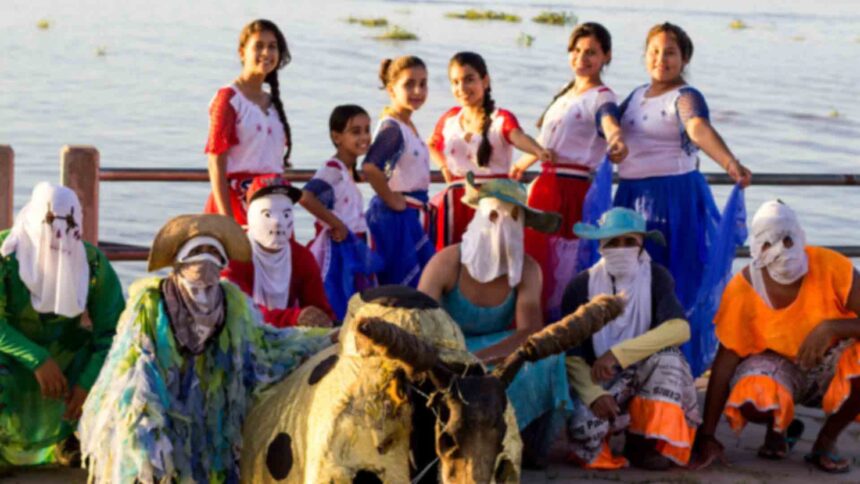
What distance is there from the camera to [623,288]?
759cm

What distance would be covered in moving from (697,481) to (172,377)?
2193mm

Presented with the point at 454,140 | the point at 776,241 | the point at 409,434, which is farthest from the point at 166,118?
the point at 409,434

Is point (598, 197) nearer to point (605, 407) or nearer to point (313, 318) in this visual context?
point (605, 407)

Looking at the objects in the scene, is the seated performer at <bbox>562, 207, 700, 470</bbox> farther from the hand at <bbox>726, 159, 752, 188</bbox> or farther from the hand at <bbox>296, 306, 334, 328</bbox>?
the hand at <bbox>296, 306, 334, 328</bbox>

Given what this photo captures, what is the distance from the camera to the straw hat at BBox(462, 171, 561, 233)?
749 centimetres

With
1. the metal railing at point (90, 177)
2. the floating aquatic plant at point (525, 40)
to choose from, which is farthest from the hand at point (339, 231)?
the floating aquatic plant at point (525, 40)

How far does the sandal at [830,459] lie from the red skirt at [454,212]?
76.6 inches

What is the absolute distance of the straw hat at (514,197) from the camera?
7.49 m

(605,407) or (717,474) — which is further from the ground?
(605,407)

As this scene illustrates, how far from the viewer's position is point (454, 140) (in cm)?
869

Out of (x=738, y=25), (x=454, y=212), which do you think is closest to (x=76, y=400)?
(x=454, y=212)

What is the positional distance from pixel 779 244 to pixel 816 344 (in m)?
0.42

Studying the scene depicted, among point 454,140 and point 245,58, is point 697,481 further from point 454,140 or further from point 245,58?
point 245,58

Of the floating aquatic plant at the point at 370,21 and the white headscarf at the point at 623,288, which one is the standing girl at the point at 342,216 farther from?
the floating aquatic plant at the point at 370,21
